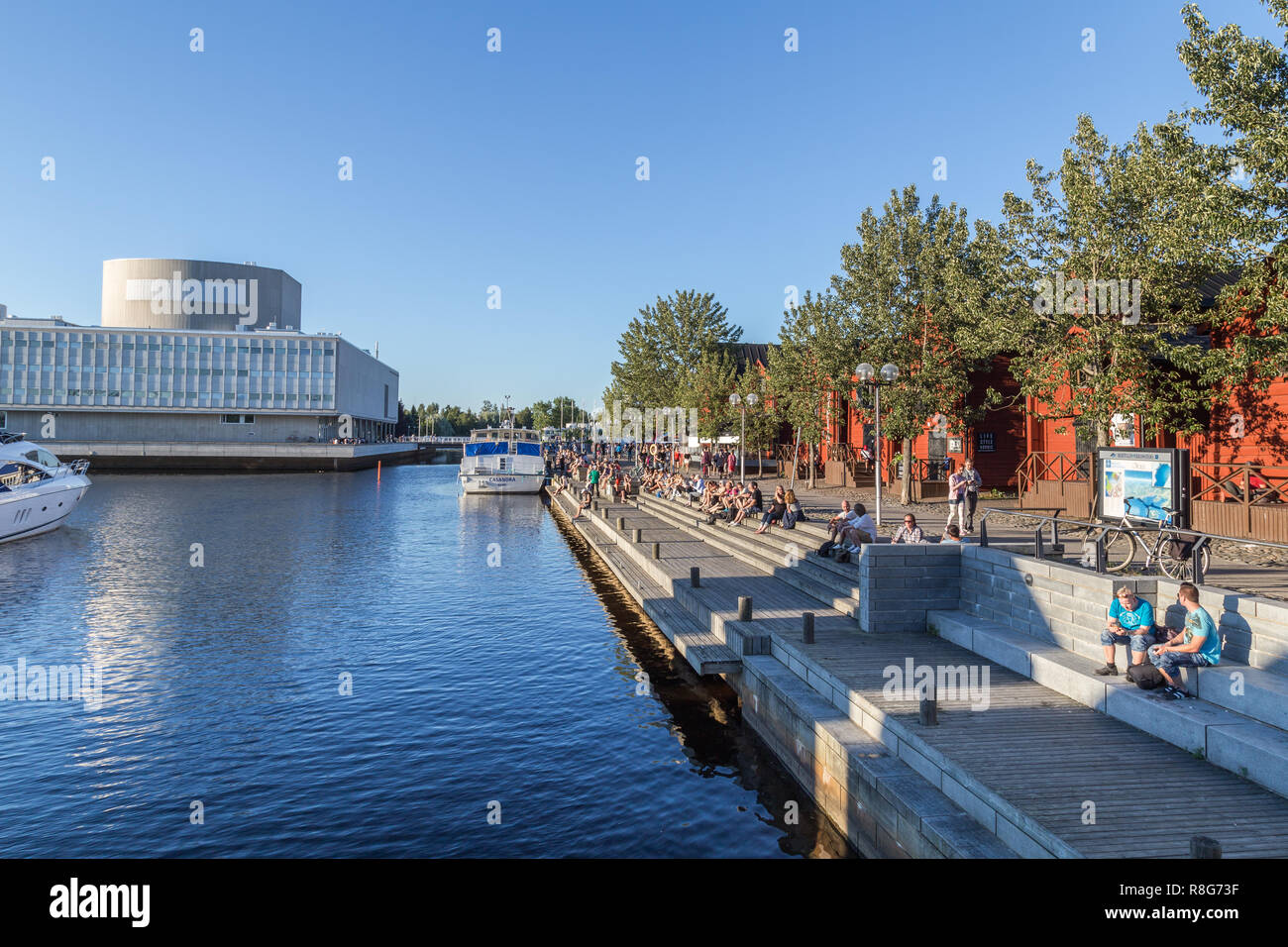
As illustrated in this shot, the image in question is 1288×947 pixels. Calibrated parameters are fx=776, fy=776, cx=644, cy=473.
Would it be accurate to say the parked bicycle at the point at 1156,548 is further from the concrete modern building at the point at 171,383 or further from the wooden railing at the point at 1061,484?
the concrete modern building at the point at 171,383

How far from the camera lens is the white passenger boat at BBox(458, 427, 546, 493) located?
56.5m

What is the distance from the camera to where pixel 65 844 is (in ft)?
28.5

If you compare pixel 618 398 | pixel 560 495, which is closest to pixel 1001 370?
pixel 560 495

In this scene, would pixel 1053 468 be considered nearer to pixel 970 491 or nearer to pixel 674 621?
pixel 970 491

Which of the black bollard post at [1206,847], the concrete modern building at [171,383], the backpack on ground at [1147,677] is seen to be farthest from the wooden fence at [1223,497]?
the concrete modern building at [171,383]

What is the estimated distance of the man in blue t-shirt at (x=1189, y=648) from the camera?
8.61 m

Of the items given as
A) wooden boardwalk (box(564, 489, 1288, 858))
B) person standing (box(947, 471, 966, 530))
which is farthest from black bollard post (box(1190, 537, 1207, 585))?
person standing (box(947, 471, 966, 530))

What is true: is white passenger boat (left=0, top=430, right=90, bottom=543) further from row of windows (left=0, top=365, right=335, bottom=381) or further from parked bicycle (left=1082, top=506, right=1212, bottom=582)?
row of windows (left=0, top=365, right=335, bottom=381)

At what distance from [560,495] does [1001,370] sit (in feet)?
89.6

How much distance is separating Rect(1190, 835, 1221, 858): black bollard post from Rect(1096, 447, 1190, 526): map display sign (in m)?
8.92
